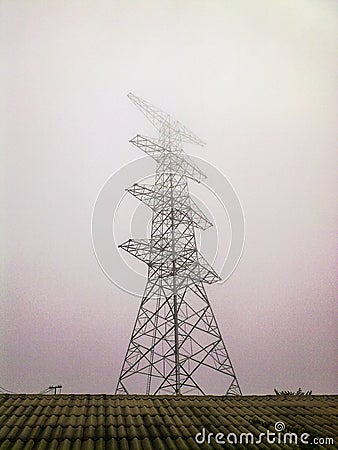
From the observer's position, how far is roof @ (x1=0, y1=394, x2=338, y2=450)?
2275mm

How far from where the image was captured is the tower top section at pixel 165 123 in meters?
3.60

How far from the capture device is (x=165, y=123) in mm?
3615

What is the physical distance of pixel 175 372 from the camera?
11.2ft

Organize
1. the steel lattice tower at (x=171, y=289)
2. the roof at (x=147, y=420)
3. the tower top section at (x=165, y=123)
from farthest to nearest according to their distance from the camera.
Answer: the tower top section at (x=165, y=123), the steel lattice tower at (x=171, y=289), the roof at (x=147, y=420)

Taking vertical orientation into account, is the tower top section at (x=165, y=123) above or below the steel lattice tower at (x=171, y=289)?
above
